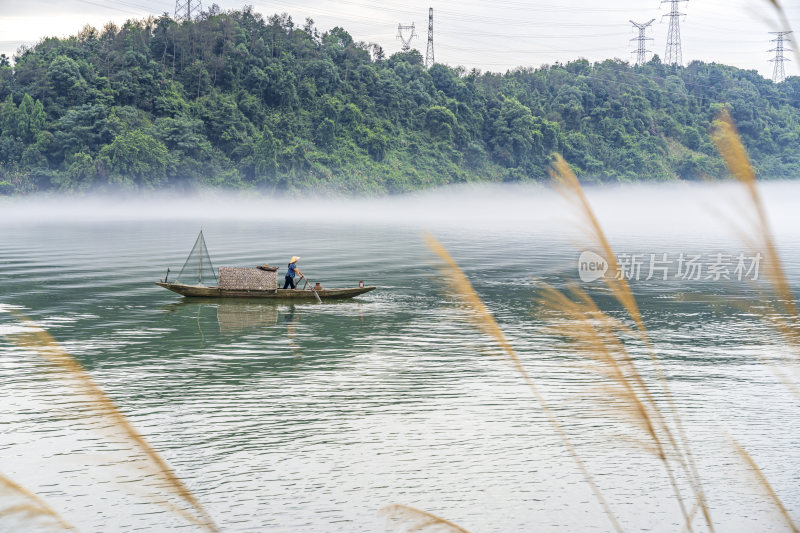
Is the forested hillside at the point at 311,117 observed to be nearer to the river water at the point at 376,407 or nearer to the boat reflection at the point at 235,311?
the river water at the point at 376,407

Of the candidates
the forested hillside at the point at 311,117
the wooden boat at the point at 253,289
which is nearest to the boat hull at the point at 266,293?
the wooden boat at the point at 253,289

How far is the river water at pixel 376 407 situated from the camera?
13758 mm

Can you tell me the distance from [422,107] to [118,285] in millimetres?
107278

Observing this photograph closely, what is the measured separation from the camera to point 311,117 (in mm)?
132750

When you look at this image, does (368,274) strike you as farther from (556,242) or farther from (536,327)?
(556,242)

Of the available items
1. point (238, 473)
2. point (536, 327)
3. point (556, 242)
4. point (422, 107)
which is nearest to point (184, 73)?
point (422, 107)

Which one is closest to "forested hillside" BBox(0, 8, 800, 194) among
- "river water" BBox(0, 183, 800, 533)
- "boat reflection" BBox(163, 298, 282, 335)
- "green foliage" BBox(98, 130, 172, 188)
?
"green foliage" BBox(98, 130, 172, 188)

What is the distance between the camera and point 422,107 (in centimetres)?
14462

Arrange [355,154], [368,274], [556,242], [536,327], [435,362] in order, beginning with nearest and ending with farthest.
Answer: [435,362] → [536,327] → [368,274] → [556,242] → [355,154]

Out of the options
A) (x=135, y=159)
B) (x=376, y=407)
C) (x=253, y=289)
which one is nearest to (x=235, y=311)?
(x=253, y=289)

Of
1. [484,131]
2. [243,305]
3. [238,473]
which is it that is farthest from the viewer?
[484,131]

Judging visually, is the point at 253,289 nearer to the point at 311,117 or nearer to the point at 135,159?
the point at 135,159

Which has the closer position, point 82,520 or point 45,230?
point 82,520

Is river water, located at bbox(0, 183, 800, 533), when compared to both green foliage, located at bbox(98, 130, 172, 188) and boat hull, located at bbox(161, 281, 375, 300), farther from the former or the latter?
green foliage, located at bbox(98, 130, 172, 188)
